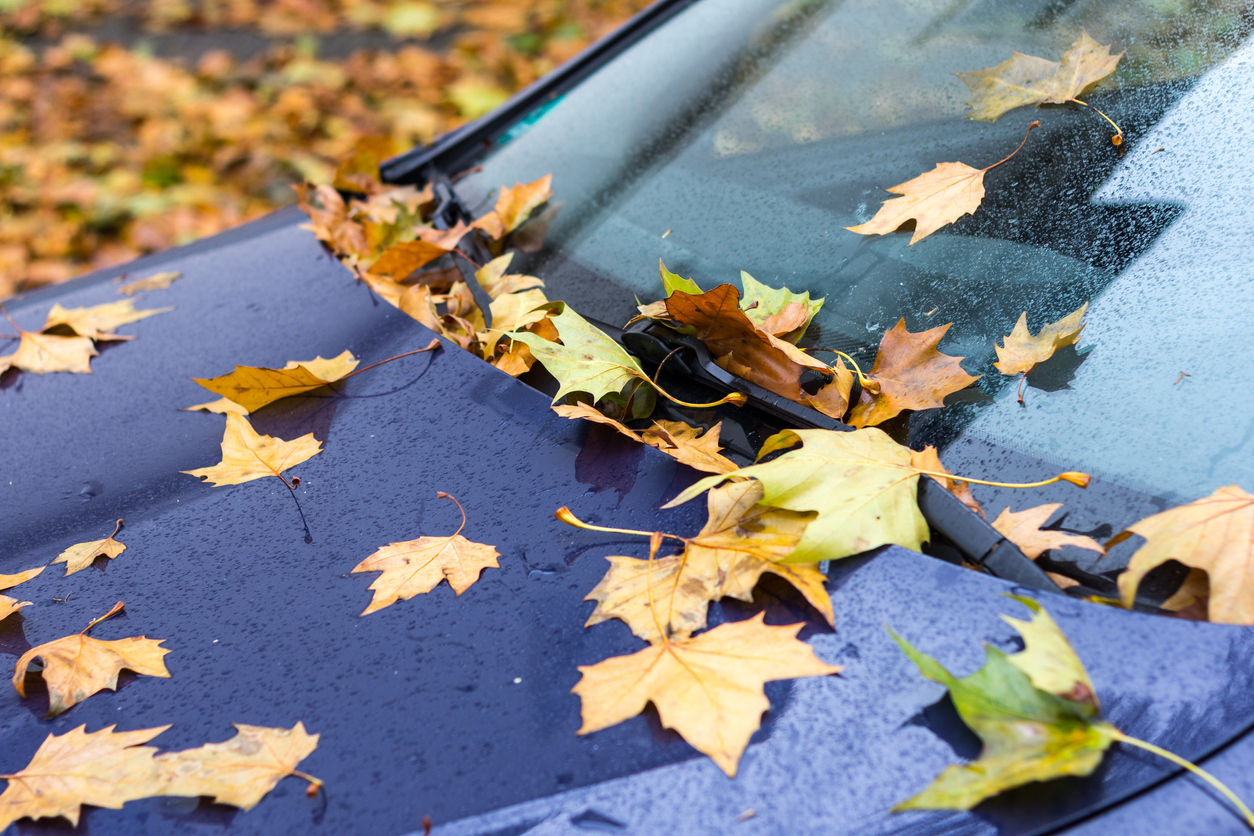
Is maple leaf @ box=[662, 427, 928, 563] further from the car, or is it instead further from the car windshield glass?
the car windshield glass

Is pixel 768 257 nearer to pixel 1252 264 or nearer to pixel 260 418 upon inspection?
pixel 1252 264

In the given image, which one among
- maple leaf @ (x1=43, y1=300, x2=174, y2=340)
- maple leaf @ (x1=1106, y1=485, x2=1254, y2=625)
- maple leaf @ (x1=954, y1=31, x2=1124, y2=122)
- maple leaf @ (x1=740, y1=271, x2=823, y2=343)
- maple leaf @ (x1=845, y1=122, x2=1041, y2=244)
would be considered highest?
maple leaf @ (x1=954, y1=31, x2=1124, y2=122)

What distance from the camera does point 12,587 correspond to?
3.38 feet

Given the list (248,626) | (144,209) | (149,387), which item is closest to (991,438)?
(248,626)

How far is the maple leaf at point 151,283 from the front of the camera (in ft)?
5.36

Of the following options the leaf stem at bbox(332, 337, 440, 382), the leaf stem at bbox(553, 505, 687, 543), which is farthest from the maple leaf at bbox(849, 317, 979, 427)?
the leaf stem at bbox(332, 337, 440, 382)

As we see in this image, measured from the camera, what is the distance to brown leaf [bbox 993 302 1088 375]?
3.17 ft

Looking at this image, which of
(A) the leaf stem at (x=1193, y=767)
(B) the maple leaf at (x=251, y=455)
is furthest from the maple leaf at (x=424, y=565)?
(A) the leaf stem at (x=1193, y=767)

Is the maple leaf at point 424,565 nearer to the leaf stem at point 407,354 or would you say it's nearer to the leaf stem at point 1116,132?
the leaf stem at point 407,354

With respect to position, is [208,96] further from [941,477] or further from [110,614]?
[941,477]

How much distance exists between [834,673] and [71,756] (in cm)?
74

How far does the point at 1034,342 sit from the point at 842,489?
1.11 ft

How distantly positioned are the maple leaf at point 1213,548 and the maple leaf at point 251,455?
0.99m

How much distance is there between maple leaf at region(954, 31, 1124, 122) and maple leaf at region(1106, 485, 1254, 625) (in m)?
0.69
